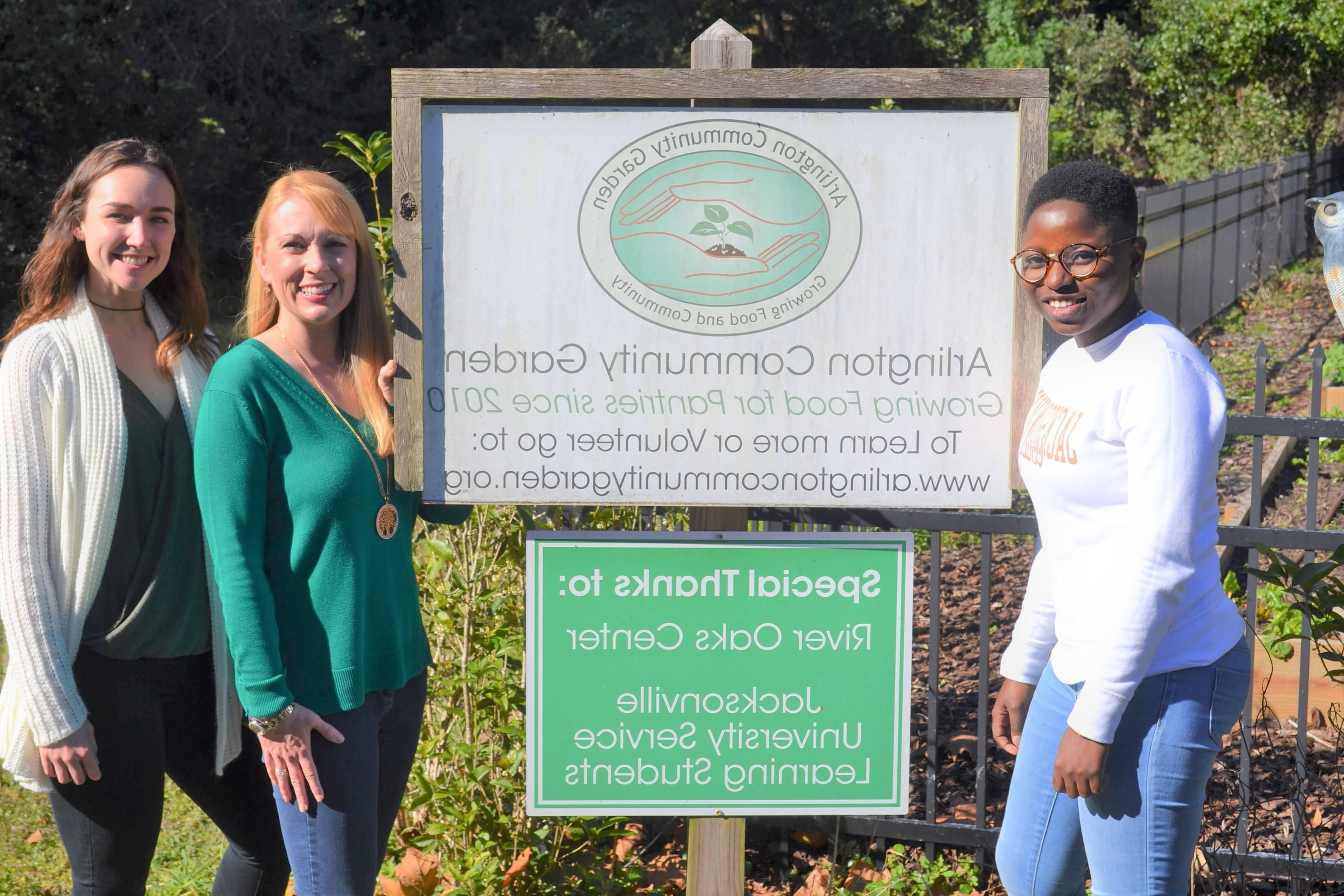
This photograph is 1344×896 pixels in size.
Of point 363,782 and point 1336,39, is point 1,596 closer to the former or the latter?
point 363,782

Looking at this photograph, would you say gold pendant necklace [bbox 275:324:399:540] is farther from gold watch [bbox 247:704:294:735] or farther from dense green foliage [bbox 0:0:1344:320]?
dense green foliage [bbox 0:0:1344:320]

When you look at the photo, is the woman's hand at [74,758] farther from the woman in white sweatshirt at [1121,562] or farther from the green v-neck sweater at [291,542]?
the woman in white sweatshirt at [1121,562]

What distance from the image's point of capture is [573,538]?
2.48 meters

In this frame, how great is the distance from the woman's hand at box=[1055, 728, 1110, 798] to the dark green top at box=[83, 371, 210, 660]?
62.8 inches

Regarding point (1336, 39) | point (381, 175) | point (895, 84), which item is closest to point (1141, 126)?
point (1336, 39)

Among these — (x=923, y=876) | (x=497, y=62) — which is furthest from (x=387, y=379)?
(x=497, y=62)

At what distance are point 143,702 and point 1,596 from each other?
328 mm

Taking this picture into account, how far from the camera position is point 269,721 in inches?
82.4

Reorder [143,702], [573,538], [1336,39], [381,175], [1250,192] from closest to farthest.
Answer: [143,702] → [573,538] → [381,175] → [1250,192] → [1336,39]

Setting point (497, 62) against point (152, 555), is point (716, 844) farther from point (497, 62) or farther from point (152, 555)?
point (497, 62)

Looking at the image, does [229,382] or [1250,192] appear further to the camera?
[1250,192]

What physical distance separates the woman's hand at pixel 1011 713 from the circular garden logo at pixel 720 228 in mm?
842

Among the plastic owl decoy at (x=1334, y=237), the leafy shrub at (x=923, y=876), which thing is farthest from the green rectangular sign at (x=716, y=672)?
the plastic owl decoy at (x=1334, y=237)

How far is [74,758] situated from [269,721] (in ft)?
1.42
